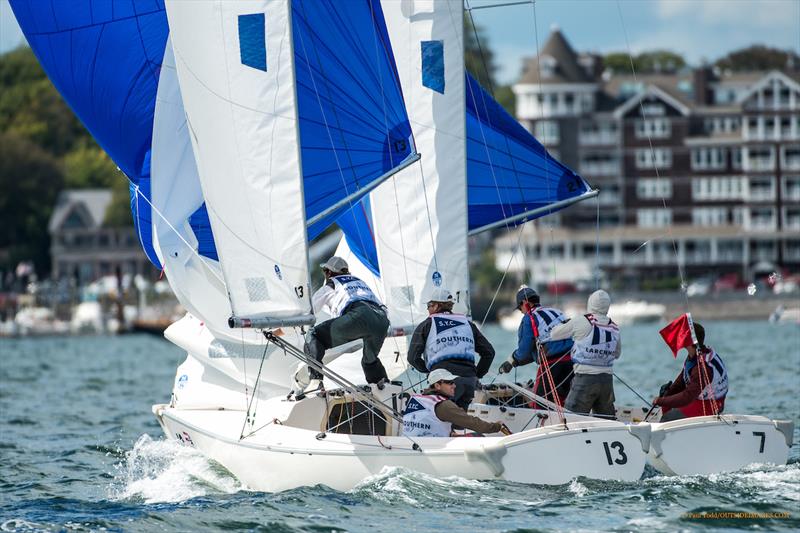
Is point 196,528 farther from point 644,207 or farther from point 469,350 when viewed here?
point 644,207

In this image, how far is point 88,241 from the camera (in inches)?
3949

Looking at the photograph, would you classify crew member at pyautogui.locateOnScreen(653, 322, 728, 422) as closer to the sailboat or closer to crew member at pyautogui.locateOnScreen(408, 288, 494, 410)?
the sailboat

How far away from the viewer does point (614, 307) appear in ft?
232

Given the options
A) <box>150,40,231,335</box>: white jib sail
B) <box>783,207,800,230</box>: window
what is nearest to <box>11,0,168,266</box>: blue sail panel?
<box>150,40,231,335</box>: white jib sail

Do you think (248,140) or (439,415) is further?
(248,140)

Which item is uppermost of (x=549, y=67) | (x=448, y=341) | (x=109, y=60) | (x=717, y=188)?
(x=549, y=67)

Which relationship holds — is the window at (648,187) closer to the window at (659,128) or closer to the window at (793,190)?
the window at (659,128)

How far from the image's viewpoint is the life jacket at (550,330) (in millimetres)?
15414

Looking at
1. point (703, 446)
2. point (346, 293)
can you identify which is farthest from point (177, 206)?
point (703, 446)

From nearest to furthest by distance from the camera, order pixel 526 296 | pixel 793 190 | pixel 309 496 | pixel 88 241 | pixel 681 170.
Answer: pixel 309 496
pixel 526 296
pixel 793 190
pixel 681 170
pixel 88 241

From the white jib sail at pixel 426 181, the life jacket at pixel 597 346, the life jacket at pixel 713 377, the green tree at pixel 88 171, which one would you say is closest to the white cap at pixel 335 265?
the life jacket at pixel 597 346

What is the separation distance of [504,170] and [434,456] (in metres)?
7.72

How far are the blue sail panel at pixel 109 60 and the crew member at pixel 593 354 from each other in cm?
573

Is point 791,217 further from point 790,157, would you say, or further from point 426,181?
point 426,181
